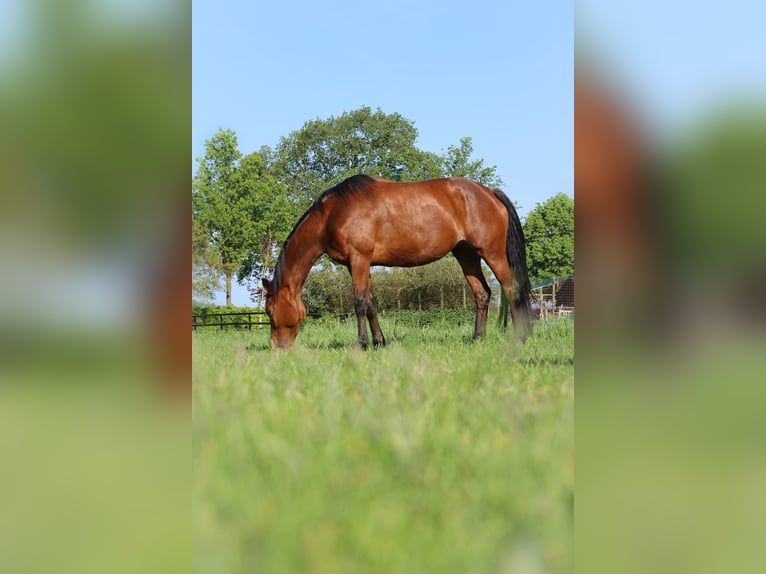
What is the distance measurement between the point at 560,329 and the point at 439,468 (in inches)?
248

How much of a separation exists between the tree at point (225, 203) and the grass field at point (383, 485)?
26.5 metres

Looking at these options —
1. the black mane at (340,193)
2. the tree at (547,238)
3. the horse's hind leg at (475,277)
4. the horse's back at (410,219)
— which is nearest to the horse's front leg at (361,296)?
the horse's back at (410,219)

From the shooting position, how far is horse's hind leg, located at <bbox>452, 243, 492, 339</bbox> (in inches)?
293

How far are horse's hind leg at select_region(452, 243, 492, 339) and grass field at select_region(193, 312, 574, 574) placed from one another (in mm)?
5759

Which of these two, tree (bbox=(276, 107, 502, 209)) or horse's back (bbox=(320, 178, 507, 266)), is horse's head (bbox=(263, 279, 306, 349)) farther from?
tree (bbox=(276, 107, 502, 209))

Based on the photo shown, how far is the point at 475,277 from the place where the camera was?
7.92 metres

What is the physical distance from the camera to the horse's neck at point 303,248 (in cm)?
678
